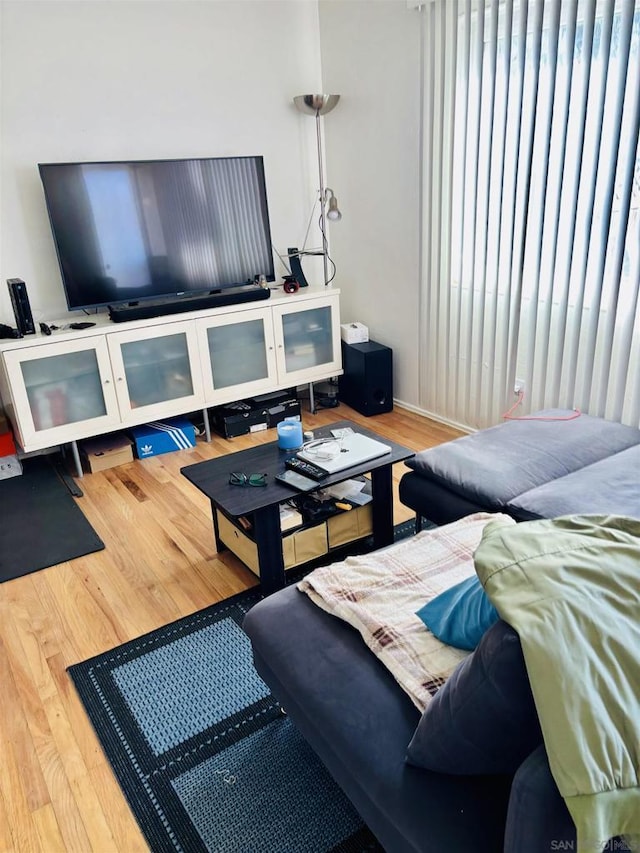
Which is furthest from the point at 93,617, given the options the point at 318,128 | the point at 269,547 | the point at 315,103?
the point at 318,128

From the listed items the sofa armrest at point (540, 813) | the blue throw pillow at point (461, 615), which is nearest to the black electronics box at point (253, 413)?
the blue throw pillow at point (461, 615)

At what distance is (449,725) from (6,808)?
1.19m

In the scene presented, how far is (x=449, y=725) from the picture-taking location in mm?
1021

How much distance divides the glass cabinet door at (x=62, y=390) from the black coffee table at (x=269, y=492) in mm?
1185

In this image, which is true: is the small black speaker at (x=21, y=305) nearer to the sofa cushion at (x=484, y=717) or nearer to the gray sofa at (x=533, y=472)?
the gray sofa at (x=533, y=472)

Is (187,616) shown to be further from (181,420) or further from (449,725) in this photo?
(181,420)

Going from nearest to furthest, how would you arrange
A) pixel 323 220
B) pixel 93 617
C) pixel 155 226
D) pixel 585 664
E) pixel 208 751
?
pixel 585 664, pixel 208 751, pixel 93 617, pixel 155 226, pixel 323 220

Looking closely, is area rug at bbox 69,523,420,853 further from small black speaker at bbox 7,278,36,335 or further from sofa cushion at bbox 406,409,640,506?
small black speaker at bbox 7,278,36,335

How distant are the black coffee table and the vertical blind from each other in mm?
1080

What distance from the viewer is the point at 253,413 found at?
3779 mm

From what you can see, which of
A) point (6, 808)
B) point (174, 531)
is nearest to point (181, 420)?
point (174, 531)

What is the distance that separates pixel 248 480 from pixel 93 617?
0.74 metres

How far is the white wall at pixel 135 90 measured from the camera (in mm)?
3176

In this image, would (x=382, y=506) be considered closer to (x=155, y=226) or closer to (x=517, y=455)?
(x=517, y=455)
